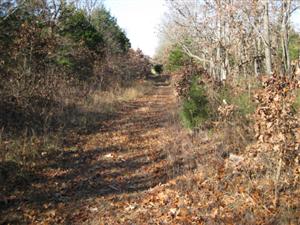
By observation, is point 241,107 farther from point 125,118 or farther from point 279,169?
point 125,118

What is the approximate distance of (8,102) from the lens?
9.01 meters

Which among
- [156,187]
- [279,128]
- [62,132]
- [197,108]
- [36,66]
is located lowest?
[156,187]

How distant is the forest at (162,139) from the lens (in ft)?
17.1

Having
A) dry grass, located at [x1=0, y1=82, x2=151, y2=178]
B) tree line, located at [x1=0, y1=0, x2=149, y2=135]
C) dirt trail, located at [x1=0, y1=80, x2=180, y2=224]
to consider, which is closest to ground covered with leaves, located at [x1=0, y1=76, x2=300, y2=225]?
dirt trail, located at [x1=0, y1=80, x2=180, y2=224]

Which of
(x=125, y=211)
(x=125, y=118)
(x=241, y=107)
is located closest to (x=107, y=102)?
(x=125, y=118)

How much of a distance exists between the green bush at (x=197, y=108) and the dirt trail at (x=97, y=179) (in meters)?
0.89

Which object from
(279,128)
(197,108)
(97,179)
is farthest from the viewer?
(197,108)

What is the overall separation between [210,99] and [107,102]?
752 centimetres

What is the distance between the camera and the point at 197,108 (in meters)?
9.96

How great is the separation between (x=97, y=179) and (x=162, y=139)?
3.42 metres

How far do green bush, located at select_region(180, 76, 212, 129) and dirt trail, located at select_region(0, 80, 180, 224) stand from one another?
893 mm

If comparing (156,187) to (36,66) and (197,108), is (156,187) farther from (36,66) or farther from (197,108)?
(36,66)

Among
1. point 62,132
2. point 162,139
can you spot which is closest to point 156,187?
point 162,139

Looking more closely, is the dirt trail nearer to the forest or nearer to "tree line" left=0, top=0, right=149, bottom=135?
the forest
